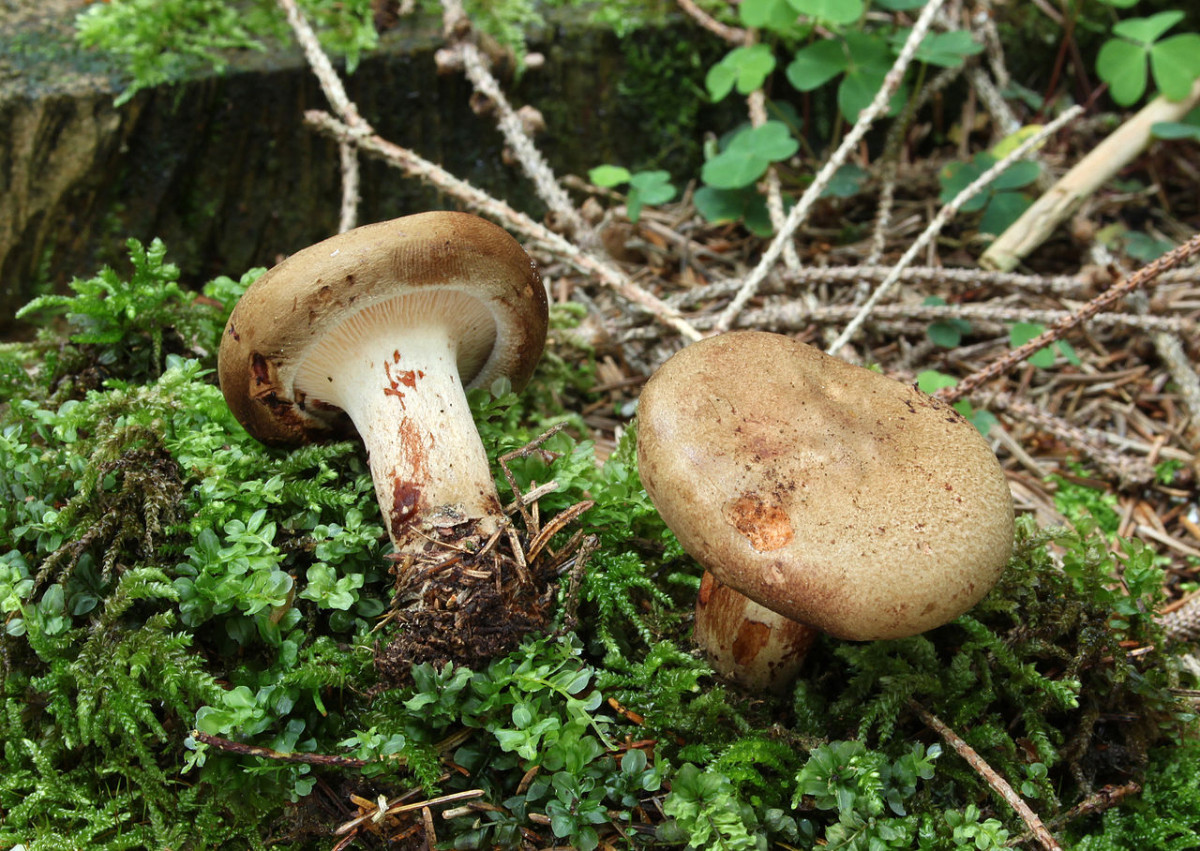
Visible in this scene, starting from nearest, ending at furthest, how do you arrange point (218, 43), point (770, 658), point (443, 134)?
point (770, 658)
point (218, 43)
point (443, 134)

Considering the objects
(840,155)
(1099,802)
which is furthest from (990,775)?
(840,155)

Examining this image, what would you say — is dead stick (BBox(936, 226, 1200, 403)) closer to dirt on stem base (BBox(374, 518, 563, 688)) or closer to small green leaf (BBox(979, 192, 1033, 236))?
small green leaf (BBox(979, 192, 1033, 236))

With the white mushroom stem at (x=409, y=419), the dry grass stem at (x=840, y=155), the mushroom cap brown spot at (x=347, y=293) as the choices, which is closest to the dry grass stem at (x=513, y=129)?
the dry grass stem at (x=840, y=155)

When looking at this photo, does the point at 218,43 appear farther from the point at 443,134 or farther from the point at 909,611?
the point at 909,611

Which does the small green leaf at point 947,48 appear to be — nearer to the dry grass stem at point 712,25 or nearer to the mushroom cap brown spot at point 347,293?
the dry grass stem at point 712,25

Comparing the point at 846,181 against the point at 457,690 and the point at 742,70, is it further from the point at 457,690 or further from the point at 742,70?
the point at 457,690

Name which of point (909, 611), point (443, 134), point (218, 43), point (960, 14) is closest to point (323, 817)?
point (909, 611)

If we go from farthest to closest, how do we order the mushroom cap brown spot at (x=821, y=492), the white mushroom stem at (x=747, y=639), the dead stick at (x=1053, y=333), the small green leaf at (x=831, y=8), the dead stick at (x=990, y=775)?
the small green leaf at (x=831, y=8) → the dead stick at (x=1053, y=333) → the white mushroom stem at (x=747, y=639) → the dead stick at (x=990, y=775) → the mushroom cap brown spot at (x=821, y=492)
